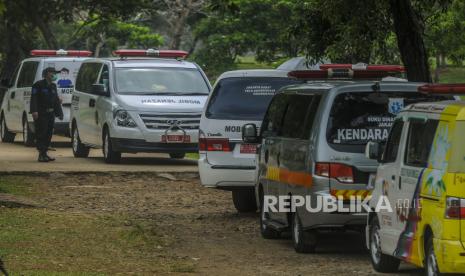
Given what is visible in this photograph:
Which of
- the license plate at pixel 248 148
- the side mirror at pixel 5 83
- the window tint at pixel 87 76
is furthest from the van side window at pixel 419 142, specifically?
the side mirror at pixel 5 83

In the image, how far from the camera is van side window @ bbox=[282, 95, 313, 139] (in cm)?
1352

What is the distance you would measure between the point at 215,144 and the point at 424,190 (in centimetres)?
669

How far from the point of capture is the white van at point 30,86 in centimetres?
3017

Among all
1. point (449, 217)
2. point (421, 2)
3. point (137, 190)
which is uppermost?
point (421, 2)

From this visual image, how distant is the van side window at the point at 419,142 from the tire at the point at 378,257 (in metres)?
1.10

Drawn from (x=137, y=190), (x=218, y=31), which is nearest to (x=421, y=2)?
(x=137, y=190)

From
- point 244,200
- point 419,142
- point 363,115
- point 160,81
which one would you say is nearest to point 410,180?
point 419,142

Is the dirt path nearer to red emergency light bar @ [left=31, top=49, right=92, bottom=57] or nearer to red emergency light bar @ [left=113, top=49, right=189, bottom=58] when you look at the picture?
red emergency light bar @ [left=113, top=49, right=189, bottom=58]

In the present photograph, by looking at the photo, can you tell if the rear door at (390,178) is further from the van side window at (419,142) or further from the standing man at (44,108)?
the standing man at (44,108)

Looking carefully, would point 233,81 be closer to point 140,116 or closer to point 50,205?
point 50,205

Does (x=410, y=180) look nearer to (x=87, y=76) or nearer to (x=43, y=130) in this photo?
(x=43, y=130)

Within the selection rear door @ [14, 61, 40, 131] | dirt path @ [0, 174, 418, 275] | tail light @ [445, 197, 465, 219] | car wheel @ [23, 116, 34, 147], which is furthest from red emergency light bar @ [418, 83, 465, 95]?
car wheel @ [23, 116, 34, 147]

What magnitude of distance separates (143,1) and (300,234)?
92.5 feet

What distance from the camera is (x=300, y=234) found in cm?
1329
